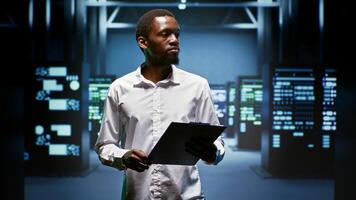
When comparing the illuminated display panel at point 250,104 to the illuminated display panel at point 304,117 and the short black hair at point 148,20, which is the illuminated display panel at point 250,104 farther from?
the short black hair at point 148,20

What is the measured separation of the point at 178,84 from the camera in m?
2.15

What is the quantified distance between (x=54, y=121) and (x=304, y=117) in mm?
4137

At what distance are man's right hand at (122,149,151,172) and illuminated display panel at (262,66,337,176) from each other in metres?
6.87

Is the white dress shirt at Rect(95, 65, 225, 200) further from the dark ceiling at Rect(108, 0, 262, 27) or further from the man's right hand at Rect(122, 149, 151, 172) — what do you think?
the dark ceiling at Rect(108, 0, 262, 27)

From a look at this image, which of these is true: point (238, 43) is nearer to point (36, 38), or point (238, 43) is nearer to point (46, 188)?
point (36, 38)

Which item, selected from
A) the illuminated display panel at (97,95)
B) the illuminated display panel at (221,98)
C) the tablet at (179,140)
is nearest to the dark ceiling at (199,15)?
the illuminated display panel at (221,98)

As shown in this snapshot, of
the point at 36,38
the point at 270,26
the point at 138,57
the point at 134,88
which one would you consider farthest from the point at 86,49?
the point at 134,88

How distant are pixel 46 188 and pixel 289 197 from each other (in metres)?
3.42

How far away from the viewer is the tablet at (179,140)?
1907 millimetres

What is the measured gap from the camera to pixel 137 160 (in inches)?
76.4

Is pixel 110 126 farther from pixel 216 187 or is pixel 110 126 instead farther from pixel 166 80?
pixel 216 187

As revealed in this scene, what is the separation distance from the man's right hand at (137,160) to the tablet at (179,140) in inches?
1.1

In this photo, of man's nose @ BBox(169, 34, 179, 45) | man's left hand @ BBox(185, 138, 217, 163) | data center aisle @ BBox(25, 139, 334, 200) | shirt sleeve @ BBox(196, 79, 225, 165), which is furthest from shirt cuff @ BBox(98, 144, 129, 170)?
data center aisle @ BBox(25, 139, 334, 200)

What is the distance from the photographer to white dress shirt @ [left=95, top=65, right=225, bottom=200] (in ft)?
6.84
